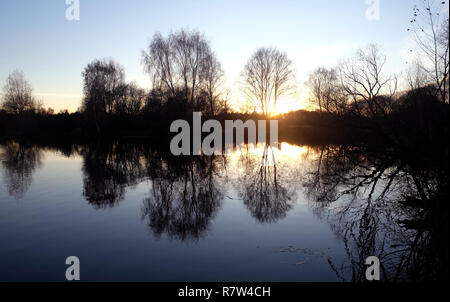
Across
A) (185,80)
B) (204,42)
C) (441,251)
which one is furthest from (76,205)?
(204,42)

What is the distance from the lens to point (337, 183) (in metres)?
10.9

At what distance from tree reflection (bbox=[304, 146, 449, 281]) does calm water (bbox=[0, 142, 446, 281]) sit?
4cm

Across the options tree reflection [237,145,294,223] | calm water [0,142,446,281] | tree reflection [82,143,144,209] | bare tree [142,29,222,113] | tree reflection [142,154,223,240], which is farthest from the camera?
bare tree [142,29,222,113]

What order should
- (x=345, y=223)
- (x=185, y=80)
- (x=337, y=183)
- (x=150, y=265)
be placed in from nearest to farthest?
1. (x=150, y=265)
2. (x=345, y=223)
3. (x=337, y=183)
4. (x=185, y=80)

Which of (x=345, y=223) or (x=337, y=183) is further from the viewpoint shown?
(x=337, y=183)

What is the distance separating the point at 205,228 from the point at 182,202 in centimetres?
219

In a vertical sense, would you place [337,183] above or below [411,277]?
above

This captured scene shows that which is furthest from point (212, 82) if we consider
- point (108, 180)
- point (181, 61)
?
point (108, 180)

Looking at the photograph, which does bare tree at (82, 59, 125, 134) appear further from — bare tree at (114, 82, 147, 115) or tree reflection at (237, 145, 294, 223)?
tree reflection at (237, 145, 294, 223)

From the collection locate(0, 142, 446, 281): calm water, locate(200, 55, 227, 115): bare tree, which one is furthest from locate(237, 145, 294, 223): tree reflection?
locate(200, 55, 227, 115): bare tree

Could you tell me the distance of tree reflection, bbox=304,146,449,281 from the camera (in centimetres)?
470
